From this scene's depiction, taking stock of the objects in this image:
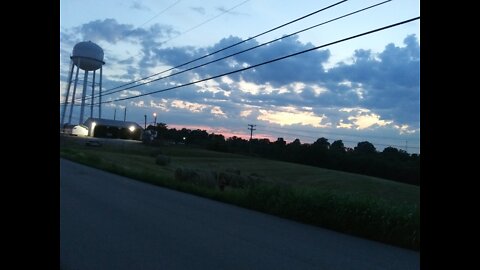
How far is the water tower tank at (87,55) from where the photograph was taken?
249ft

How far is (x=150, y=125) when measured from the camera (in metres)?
122

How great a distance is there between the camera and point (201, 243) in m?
8.30

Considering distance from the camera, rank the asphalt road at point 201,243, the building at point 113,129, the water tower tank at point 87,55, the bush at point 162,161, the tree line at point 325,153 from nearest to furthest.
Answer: the asphalt road at point 201,243
the tree line at point 325,153
the bush at point 162,161
the water tower tank at point 87,55
the building at point 113,129

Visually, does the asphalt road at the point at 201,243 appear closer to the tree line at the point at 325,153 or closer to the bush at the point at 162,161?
the tree line at the point at 325,153

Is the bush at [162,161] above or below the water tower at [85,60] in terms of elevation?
below

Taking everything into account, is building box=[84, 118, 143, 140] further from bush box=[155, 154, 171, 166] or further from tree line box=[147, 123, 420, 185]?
bush box=[155, 154, 171, 166]

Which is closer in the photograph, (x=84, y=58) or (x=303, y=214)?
(x=303, y=214)

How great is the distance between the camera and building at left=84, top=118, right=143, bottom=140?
93438 mm

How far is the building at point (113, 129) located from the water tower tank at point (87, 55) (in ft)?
59.8

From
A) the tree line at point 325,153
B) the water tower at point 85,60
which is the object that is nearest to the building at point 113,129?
the tree line at point 325,153

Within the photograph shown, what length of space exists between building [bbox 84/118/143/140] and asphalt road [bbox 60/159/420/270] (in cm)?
8351
